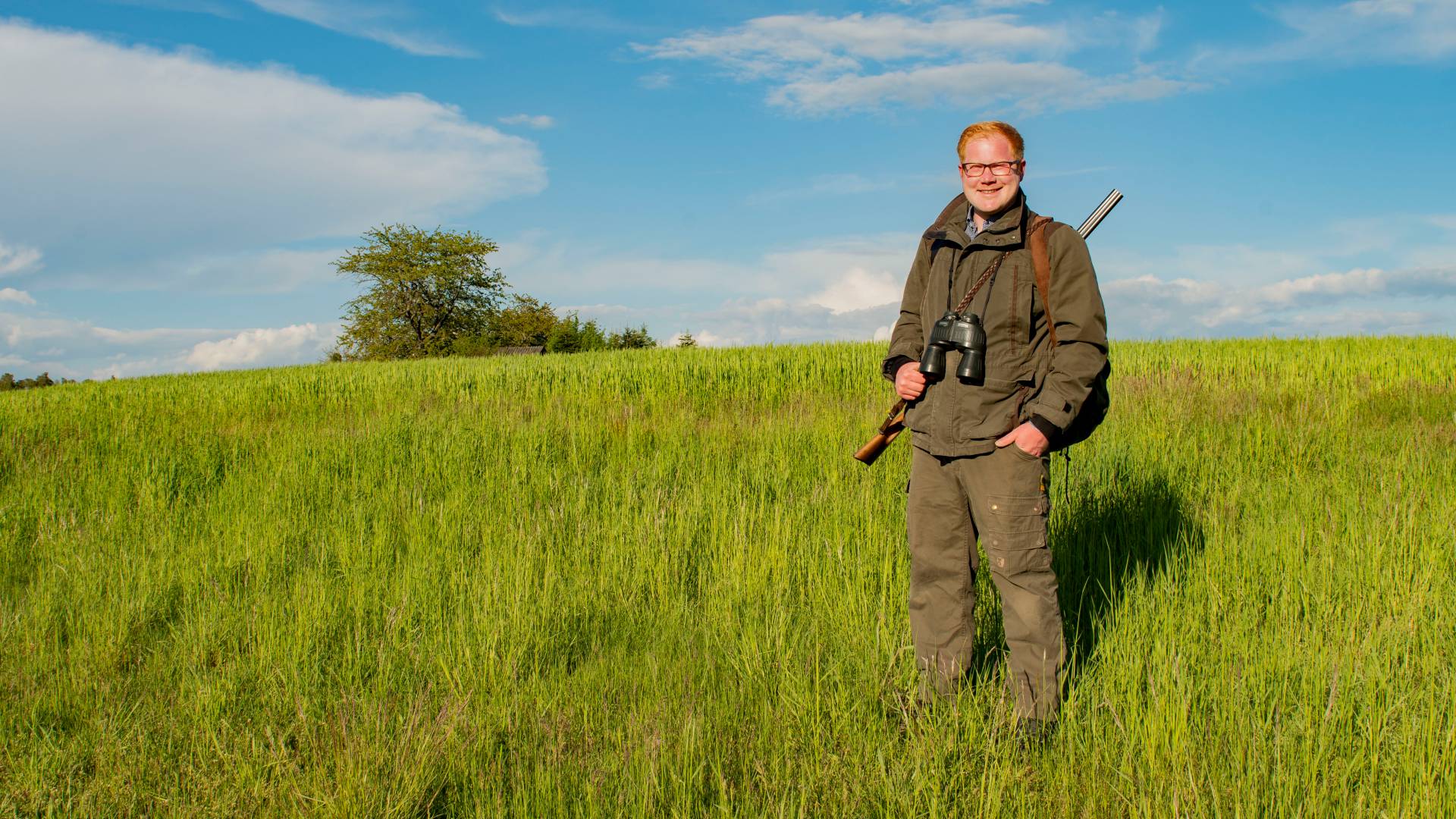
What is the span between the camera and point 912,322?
136 inches

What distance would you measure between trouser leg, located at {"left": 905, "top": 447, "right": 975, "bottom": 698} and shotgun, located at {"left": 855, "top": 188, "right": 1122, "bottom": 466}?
0.26m

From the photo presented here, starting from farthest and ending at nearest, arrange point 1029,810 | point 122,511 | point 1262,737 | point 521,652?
1. point 122,511
2. point 521,652
3. point 1262,737
4. point 1029,810

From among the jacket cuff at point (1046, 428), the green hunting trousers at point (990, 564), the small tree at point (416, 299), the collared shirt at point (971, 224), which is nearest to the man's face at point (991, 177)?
the collared shirt at point (971, 224)

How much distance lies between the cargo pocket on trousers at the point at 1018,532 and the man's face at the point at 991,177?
106 cm

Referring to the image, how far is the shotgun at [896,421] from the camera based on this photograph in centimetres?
351

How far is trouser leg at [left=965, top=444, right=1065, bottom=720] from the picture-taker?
9.65 ft

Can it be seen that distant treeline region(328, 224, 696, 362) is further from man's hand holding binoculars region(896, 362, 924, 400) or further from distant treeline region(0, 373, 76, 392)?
man's hand holding binoculars region(896, 362, 924, 400)

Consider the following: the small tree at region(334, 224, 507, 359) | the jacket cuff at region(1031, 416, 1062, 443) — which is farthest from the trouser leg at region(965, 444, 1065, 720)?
the small tree at region(334, 224, 507, 359)

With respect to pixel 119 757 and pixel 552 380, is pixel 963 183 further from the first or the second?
pixel 552 380

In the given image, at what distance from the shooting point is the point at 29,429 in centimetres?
1180

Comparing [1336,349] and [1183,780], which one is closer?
[1183,780]

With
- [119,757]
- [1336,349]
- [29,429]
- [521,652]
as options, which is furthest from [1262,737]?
[1336,349]

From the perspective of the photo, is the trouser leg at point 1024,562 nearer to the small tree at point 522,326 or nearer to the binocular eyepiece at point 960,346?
the binocular eyepiece at point 960,346

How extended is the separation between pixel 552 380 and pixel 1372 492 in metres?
12.4
